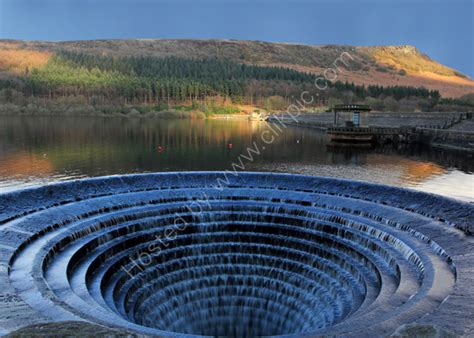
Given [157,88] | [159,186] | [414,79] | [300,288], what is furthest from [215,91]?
[300,288]

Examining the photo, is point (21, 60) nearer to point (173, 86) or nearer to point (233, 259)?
point (173, 86)

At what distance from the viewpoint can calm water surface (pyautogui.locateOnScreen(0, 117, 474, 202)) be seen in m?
33.1

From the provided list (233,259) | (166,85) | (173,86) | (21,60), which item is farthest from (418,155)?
(21,60)

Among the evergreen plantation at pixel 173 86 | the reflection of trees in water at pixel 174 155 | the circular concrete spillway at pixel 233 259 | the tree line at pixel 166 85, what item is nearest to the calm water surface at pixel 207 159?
the reflection of trees in water at pixel 174 155

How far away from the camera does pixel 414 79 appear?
616 feet

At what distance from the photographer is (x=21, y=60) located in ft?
578

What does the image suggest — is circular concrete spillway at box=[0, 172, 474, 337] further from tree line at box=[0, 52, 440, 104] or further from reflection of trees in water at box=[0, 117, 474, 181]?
tree line at box=[0, 52, 440, 104]

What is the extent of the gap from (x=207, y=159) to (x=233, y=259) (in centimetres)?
2532

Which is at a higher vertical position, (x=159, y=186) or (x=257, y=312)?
(x=159, y=186)

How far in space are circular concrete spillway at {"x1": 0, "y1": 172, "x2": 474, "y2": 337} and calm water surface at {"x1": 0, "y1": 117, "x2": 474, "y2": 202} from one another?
11.7 metres

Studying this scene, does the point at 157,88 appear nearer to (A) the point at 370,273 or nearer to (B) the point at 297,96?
(B) the point at 297,96

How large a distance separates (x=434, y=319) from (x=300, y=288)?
6.66m

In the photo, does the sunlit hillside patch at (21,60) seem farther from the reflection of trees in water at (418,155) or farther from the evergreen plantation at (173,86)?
the reflection of trees in water at (418,155)

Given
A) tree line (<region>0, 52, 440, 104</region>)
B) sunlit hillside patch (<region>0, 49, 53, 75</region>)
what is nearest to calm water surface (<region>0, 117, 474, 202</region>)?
tree line (<region>0, 52, 440, 104</region>)
